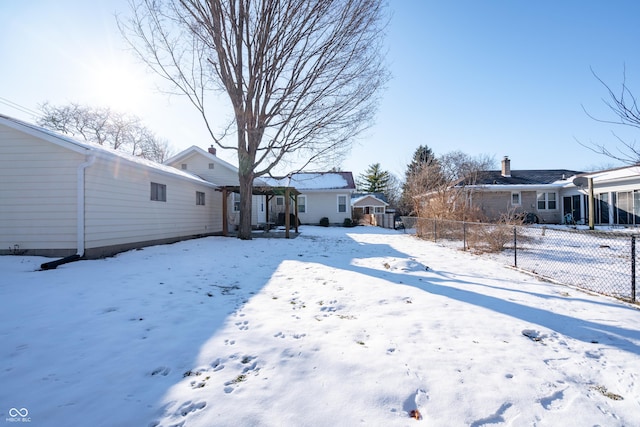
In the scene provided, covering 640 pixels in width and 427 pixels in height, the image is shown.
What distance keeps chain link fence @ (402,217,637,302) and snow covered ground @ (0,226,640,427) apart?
49.8 inches

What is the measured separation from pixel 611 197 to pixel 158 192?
25053 mm

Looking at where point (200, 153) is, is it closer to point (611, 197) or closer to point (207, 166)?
point (207, 166)

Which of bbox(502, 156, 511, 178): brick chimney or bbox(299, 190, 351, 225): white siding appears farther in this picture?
bbox(502, 156, 511, 178): brick chimney

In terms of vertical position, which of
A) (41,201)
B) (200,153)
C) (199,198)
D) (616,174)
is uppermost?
(200,153)

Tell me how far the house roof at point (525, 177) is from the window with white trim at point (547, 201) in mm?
989

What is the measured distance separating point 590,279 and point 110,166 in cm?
1148

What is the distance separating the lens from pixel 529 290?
4629 mm

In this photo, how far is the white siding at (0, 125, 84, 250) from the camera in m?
7.04

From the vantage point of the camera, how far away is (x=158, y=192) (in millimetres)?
10117

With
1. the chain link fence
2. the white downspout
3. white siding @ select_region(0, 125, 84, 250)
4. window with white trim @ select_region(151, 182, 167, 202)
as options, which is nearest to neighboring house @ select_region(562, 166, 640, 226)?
the chain link fence

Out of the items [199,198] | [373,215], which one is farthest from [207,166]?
A: [373,215]

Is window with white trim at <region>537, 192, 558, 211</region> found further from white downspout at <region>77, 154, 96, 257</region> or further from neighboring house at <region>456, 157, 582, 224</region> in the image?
white downspout at <region>77, 154, 96, 257</region>

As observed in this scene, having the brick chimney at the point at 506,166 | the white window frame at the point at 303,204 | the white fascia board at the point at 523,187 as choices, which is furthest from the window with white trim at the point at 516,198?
the white window frame at the point at 303,204

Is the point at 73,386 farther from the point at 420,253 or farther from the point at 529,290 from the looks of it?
the point at 420,253
